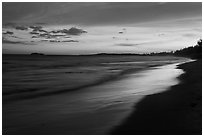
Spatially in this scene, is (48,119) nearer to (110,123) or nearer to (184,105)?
(110,123)

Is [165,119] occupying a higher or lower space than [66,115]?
lower

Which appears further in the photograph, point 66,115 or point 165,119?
point 66,115

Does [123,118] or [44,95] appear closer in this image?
[123,118]

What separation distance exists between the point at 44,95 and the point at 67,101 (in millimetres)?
1778

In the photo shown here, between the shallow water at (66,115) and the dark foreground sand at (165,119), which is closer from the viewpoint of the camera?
the dark foreground sand at (165,119)

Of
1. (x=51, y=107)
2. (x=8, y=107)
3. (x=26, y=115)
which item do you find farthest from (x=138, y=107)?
(x=8, y=107)

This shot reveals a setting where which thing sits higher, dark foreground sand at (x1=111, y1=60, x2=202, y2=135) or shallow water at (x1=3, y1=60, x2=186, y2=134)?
shallow water at (x1=3, y1=60, x2=186, y2=134)

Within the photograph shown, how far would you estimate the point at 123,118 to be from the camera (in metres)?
6.60

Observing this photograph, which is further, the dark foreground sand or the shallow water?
the shallow water

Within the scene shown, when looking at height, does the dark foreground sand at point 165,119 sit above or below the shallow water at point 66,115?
below

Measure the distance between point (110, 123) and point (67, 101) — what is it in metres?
3.33

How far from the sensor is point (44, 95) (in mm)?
10672

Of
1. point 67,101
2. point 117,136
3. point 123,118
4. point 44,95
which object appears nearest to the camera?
point 117,136

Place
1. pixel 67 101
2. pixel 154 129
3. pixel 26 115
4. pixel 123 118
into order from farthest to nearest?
1. pixel 67 101
2. pixel 26 115
3. pixel 123 118
4. pixel 154 129
